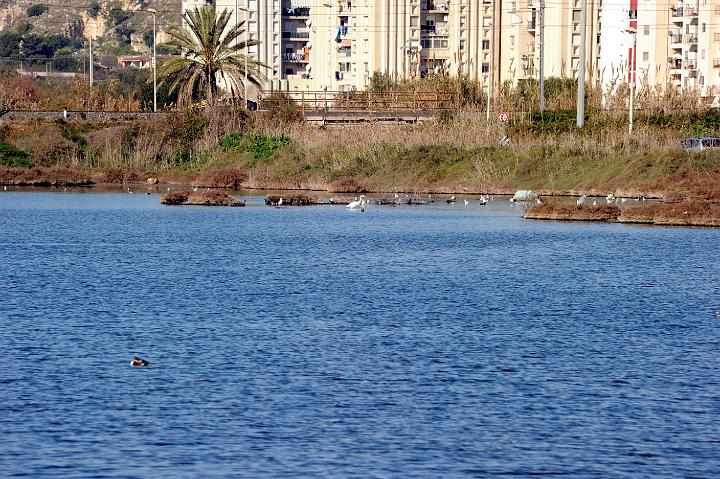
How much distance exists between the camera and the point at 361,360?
2591 centimetres

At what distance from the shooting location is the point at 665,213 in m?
57.8

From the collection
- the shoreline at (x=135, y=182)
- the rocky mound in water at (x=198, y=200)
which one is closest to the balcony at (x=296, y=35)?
the shoreline at (x=135, y=182)

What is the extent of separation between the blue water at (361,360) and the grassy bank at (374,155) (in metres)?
21.9

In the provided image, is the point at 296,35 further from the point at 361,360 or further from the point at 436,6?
the point at 361,360

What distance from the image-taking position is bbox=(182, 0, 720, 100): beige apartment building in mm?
124312

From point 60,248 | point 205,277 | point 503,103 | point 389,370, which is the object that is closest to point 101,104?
point 503,103

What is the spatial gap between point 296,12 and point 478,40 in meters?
75.5

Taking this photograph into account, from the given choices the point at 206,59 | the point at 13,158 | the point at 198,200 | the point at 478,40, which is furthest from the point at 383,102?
the point at 198,200

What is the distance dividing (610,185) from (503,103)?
24.1m

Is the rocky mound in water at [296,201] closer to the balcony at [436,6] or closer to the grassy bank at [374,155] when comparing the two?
the grassy bank at [374,155]

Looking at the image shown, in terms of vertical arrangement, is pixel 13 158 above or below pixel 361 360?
above

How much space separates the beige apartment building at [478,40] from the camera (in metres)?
124

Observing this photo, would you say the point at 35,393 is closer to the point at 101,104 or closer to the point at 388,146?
the point at 388,146

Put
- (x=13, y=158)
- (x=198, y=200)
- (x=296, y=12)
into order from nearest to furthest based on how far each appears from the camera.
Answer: (x=198, y=200) < (x=13, y=158) < (x=296, y=12)
